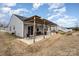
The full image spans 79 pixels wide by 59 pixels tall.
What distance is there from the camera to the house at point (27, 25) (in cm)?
355

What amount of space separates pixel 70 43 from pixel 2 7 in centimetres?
101

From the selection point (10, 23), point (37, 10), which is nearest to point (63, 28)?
point (37, 10)

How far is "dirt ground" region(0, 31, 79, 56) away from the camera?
3561 mm

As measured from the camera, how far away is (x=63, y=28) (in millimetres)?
3613

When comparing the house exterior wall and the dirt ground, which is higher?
the house exterior wall

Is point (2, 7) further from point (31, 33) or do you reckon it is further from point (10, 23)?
point (31, 33)

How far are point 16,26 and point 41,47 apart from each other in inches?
17.0

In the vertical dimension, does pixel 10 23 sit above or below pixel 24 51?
above

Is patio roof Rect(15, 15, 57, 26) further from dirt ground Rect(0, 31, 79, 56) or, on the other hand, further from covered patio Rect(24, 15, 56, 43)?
dirt ground Rect(0, 31, 79, 56)

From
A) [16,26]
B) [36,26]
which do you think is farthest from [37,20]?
[16,26]

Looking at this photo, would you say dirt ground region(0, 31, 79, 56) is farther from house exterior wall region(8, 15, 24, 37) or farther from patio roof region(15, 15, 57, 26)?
patio roof region(15, 15, 57, 26)

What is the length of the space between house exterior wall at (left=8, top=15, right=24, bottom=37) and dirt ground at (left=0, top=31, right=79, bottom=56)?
7 cm

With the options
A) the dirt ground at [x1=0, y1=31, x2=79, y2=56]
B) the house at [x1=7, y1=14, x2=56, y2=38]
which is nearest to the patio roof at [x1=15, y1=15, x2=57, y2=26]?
the house at [x1=7, y1=14, x2=56, y2=38]

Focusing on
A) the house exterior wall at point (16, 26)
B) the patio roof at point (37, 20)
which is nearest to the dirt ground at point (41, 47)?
the house exterior wall at point (16, 26)
